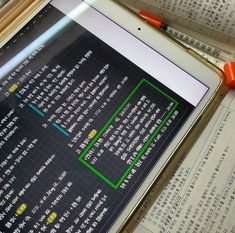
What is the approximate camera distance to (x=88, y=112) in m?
0.43

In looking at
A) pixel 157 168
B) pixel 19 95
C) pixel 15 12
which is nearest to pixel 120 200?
pixel 157 168

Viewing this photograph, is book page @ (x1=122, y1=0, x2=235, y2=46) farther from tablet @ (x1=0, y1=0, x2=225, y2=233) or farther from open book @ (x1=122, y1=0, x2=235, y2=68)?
tablet @ (x1=0, y1=0, x2=225, y2=233)

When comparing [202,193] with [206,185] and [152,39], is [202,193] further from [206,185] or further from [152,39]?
[152,39]

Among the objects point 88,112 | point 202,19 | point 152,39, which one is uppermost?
point 202,19

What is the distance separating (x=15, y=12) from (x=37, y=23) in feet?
0.11

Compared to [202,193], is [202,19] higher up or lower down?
higher up

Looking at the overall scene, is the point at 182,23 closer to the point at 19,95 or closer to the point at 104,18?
the point at 104,18

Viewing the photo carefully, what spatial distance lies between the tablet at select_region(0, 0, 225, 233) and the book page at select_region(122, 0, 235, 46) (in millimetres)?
144

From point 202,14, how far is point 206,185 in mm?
266

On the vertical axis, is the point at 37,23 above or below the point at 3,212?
above

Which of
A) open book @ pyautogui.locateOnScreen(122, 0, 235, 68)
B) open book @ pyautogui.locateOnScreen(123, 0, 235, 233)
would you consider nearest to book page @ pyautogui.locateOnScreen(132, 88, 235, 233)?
open book @ pyautogui.locateOnScreen(123, 0, 235, 233)

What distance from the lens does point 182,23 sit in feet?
1.99

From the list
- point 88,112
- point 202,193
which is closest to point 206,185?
point 202,193

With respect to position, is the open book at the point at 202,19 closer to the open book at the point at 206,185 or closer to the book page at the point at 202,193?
the open book at the point at 206,185
